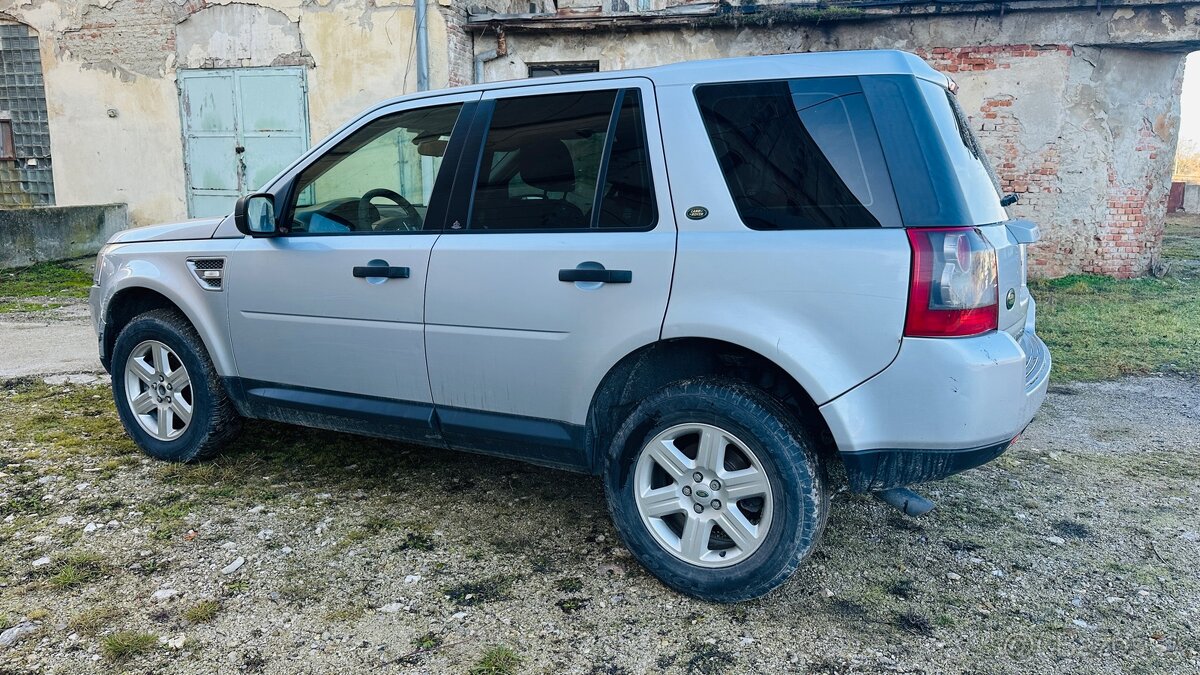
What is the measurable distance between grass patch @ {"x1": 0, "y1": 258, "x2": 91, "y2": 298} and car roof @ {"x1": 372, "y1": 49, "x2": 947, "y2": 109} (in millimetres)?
9148

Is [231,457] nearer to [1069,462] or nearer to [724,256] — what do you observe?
[724,256]

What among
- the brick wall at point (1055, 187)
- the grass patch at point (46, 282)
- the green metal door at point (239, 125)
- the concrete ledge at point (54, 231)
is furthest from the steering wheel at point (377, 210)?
the concrete ledge at point (54, 231)

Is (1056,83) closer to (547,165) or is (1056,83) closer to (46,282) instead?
(547,165)

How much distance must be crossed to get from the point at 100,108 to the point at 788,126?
1327 cm

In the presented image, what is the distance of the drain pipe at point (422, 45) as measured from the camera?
11.1 meters

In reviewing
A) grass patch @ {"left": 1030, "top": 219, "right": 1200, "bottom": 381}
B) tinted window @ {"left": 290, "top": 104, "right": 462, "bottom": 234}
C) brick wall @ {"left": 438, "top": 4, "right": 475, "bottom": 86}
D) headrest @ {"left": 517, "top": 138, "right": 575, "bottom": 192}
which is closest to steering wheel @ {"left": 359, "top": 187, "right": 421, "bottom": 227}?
tinted window @ {"left": 290, "top": 104, "right": 462, "bottom": 234}

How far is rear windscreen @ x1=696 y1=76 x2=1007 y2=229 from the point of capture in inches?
103

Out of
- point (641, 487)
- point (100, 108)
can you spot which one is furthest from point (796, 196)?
point (100, 108)

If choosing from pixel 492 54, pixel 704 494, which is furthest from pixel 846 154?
pixel 492 54

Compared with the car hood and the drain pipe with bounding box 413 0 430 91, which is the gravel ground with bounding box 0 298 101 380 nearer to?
the car hood

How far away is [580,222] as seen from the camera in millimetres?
3098

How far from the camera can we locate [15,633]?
2695 millimetres

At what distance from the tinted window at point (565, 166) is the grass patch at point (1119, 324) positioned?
4.52 metres

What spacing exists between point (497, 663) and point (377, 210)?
2.01 metres
